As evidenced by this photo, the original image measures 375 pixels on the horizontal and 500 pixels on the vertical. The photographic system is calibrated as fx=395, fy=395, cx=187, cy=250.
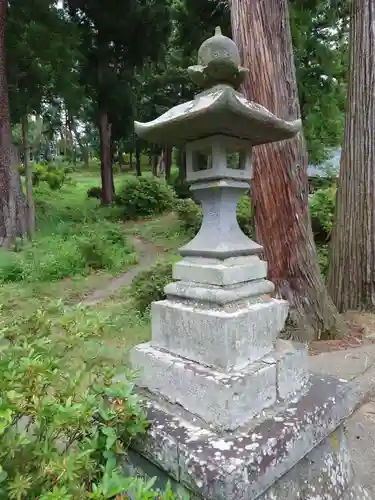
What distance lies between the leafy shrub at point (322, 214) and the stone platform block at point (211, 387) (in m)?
6.93

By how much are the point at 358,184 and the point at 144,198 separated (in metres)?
10.6

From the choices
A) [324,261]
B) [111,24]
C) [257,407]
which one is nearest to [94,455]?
[257,407]

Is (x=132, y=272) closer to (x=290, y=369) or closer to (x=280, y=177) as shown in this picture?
(x=280, y=177)

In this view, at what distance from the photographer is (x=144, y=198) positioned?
48.7ft

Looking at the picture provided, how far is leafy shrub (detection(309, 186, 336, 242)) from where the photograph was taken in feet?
27.2

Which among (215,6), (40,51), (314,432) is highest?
(215,6)

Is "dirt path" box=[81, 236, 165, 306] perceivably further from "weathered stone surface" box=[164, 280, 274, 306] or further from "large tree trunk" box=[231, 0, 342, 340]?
"weathered stone surface" box=[164, 280, 274, 306]

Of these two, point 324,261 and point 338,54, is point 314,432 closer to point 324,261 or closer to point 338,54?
point 324,261

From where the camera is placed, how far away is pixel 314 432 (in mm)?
1728

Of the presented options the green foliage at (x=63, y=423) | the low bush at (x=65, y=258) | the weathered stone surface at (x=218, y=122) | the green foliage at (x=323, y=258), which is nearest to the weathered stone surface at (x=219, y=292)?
the green foliage at (x=63, y=423)

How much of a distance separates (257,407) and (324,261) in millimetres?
5647

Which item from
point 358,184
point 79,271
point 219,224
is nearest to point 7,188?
point 79,271

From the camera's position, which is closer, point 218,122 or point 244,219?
point 218,122

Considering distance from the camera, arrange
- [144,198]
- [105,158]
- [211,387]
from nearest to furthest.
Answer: [211,387]
[144,198]
[105,158]
